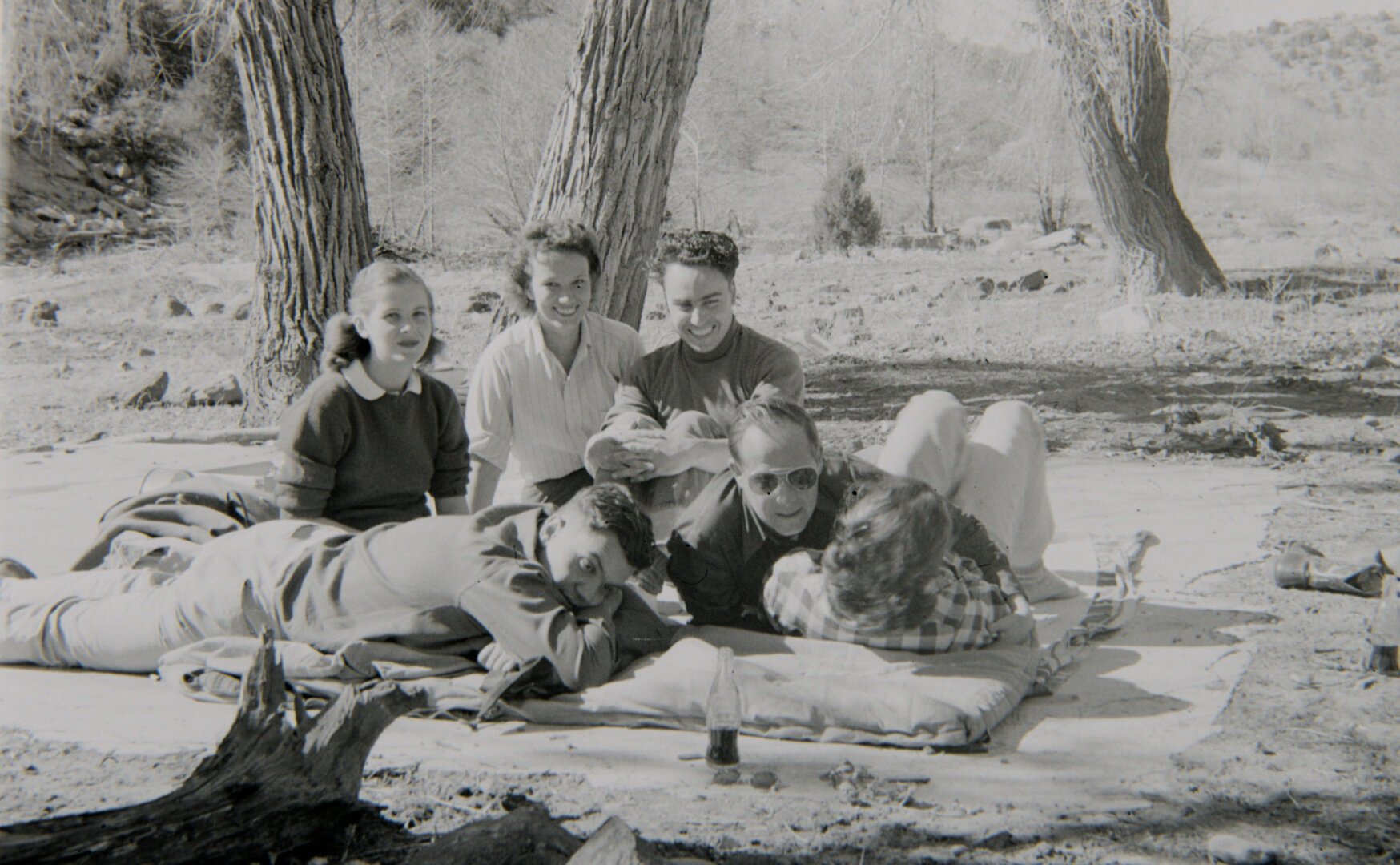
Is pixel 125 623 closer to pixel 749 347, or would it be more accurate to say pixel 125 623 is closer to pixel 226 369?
pixel 749 347

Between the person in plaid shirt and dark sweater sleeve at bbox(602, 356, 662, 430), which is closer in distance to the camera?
the person in plaid shirt

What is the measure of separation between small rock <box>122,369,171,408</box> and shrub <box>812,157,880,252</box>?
511 inches

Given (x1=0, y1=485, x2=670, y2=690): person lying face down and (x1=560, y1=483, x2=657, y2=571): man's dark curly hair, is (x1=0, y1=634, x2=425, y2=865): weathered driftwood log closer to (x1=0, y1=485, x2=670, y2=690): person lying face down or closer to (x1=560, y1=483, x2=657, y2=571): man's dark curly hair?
(x1=0, y1=485, x2=670, y2=690): person lying face down

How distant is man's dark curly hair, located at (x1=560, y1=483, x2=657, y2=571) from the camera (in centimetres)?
305

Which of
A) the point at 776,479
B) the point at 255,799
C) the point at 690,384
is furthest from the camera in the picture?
the point at 690,384

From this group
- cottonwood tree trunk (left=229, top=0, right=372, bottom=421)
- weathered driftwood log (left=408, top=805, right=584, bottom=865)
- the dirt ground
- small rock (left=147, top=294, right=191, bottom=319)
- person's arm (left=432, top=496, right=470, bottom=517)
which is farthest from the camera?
small rock (left=147, top=294, right=191, bottom=319)

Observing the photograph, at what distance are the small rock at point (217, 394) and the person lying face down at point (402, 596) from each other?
5.05 metres

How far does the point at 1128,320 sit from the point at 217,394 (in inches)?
270

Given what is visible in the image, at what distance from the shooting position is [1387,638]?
124 inches

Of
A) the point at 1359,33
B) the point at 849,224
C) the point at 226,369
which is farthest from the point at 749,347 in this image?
the point at 1359,33

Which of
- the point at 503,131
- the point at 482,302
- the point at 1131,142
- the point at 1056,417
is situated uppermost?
the point at 503,131

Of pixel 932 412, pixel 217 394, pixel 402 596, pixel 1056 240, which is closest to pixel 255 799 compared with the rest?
pixel 402 596

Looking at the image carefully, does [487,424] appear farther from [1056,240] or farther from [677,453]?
[1056,240]

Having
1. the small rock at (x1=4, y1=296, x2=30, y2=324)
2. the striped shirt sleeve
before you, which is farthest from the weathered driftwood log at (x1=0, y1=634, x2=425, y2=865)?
the small rock at (x1=4, y1=296, x2=30, y2=324)
